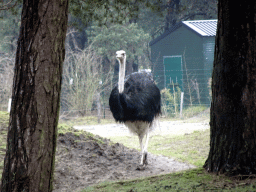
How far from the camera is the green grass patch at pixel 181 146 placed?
6.85m

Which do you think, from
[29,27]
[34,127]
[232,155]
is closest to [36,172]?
[34,127]

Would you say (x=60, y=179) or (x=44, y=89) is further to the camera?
(x=60, y=179)

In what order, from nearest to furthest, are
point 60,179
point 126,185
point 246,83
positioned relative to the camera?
point 246,83, point 126,185, point 60,179

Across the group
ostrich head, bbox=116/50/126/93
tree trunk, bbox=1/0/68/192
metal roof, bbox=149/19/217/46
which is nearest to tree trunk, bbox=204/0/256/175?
tree trunk, bbox=1/0/68/192

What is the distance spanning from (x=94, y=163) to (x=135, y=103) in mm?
1294

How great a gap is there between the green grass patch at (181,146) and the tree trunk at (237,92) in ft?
7.93

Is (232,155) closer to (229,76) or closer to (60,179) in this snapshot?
(229,76)

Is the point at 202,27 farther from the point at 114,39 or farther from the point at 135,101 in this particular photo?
the point at 135,101

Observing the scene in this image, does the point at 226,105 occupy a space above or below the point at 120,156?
above

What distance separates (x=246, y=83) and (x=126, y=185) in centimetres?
179

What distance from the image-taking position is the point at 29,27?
114 inches

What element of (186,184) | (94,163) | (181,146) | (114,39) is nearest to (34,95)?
(186,184)

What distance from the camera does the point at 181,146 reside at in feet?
26.5

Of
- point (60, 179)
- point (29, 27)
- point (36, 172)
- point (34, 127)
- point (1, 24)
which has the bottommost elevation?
point (60, 179)
